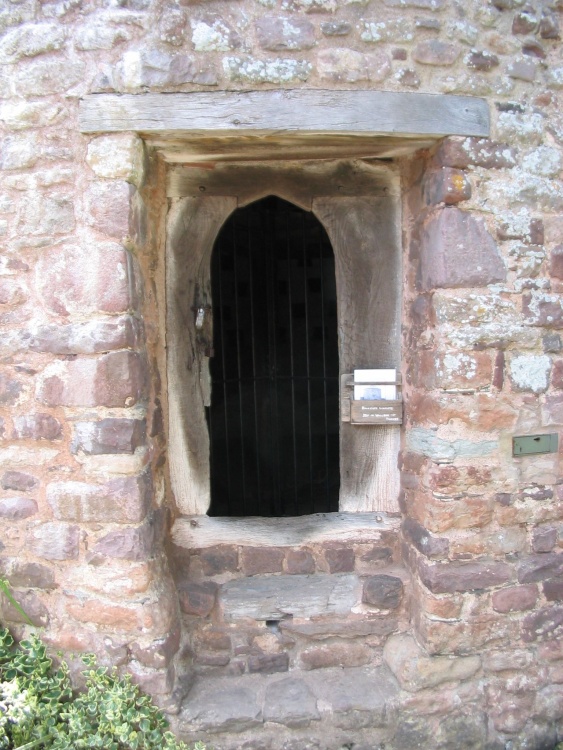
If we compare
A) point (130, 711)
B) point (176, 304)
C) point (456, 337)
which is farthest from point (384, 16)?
point (130, 711)

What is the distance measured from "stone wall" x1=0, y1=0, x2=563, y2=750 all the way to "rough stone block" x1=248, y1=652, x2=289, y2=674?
11mm

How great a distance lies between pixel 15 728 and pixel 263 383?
2301 mm

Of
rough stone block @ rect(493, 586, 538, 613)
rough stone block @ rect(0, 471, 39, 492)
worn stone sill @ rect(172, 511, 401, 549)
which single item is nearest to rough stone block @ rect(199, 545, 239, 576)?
worn stone sill @ rect(172, 511, 401, 549)

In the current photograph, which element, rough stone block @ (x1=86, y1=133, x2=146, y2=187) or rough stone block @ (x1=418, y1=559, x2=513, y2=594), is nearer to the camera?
rough stone block @ (x1=86, y1=133, x2=146, y2=187)

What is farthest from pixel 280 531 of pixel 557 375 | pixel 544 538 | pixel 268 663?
pixel 557 375

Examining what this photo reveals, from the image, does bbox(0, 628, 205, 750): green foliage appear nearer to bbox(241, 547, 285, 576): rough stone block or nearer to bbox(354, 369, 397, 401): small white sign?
bbox(241, 547, 285, 576): rough stone block

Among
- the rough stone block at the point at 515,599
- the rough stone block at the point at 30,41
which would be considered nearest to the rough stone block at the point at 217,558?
the rough stone block at the point at 515,599

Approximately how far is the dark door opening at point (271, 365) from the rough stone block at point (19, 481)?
1.35m

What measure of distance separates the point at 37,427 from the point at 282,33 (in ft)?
5.87

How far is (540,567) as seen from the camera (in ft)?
7.72

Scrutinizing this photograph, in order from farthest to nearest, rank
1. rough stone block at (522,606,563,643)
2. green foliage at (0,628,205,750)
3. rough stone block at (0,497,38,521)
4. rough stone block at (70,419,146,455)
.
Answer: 1. rough stone block at (522,606,563,643)
2. rough stone block at (0,497,38,521)
3. rough stone block at (70,419,146,455)
4. green foliage at (0,628,205,750)

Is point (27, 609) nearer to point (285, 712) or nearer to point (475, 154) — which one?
point (285, 712)

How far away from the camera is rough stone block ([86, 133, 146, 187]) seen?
2.10m

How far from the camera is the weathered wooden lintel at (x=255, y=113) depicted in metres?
2.08
